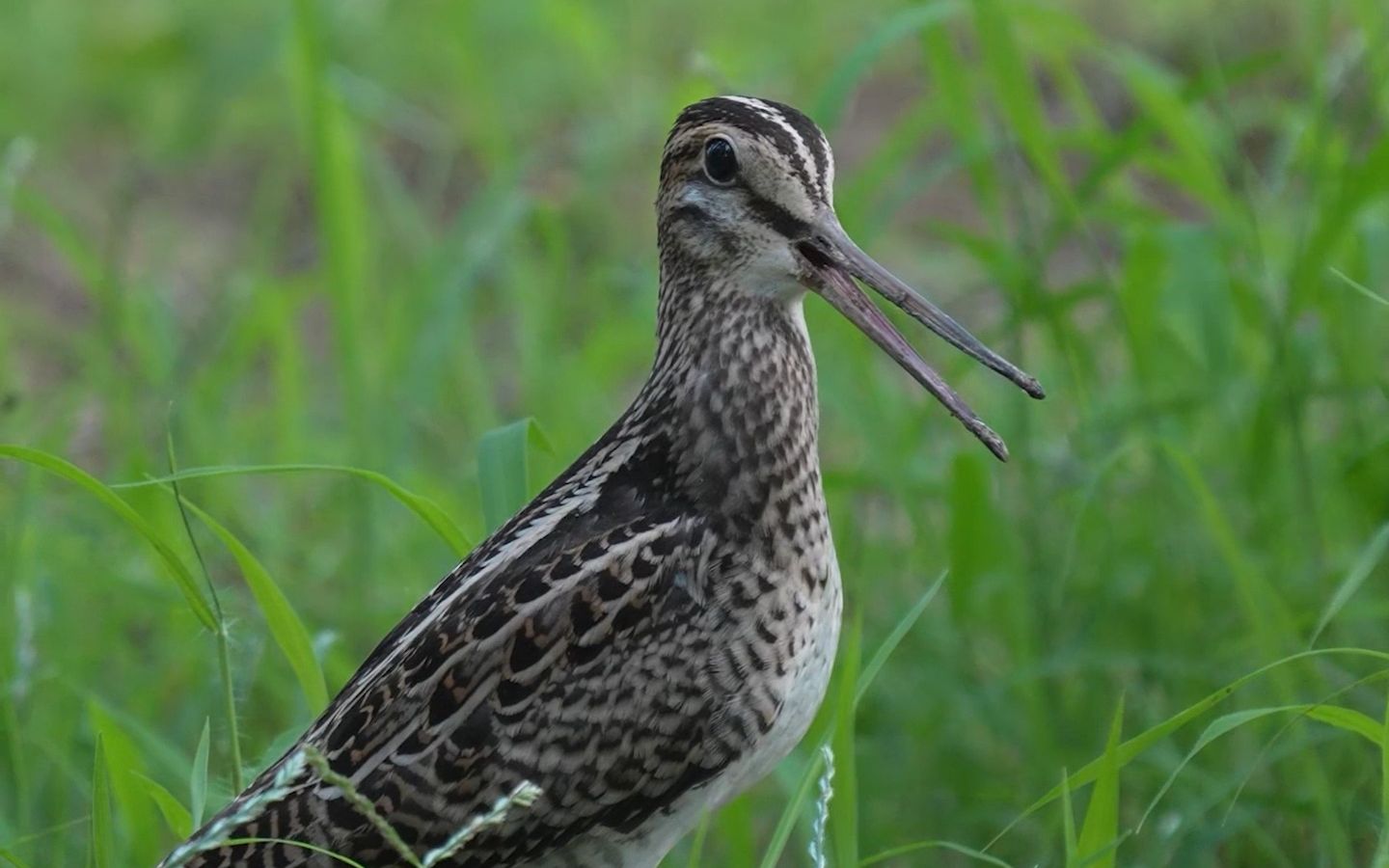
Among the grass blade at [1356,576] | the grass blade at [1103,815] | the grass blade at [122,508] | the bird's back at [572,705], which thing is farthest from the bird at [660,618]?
the grass blade at [1356,576]

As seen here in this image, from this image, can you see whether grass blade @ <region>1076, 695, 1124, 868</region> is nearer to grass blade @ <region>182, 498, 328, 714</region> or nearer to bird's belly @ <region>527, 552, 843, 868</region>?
bird's belly @ <region>527, 552, 843, 868</region>

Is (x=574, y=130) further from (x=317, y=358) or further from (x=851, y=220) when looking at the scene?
(x=851, y=220)

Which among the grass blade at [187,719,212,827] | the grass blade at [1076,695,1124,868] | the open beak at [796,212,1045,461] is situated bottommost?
the grass blade at [1076,695,1124,868]

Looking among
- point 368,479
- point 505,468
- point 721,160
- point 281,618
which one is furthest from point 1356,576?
point 281,618

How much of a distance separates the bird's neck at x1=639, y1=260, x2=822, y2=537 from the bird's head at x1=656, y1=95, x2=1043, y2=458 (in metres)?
0.04

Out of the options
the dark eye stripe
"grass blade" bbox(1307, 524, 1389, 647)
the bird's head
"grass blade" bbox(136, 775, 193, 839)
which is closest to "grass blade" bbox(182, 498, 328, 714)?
"grass blade" bbox(136, 775, 193, 839)

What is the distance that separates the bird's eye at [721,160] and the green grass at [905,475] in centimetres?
50

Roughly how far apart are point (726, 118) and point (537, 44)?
14.6 feet

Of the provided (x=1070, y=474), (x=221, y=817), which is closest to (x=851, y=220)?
(x=1070, y=474)

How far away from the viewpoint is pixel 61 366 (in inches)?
247

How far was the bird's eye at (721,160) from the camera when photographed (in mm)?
3164

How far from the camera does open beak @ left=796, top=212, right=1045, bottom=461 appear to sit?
2.99 metres

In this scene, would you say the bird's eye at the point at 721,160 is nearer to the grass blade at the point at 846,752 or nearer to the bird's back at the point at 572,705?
the bird's back at the point at 572,705

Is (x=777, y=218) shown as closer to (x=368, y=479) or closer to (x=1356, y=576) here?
(x=368, y=479)
